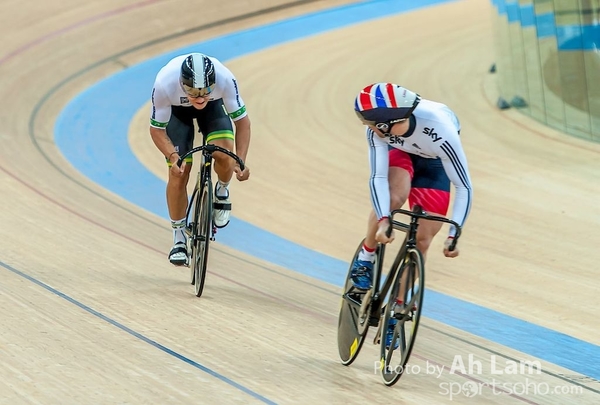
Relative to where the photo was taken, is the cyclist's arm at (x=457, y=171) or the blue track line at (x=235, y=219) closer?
the cyclist's arm at (x=457, y=171)

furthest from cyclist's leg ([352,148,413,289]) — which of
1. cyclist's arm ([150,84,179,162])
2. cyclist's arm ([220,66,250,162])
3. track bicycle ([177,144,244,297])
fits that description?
cyclist's arm ([150,84,179,162])

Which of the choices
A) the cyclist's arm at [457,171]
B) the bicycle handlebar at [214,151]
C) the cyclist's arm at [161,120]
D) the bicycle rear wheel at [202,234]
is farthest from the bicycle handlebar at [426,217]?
the cyclist's arm at [161,120]

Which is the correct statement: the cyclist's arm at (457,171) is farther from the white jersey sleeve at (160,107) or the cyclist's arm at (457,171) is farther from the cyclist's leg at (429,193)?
the white jersey sleeve at (160,107)

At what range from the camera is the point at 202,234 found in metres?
4.56

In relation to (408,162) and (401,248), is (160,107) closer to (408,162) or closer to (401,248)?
(408,162)

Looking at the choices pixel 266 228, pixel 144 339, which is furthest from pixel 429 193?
pixel 266 228

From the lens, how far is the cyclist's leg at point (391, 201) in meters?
3.39

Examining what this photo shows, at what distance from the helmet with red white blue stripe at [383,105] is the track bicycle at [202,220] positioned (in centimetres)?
121

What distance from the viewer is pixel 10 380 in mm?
3123

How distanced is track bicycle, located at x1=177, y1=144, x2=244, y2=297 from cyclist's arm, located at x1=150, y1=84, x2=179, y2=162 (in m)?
0.09

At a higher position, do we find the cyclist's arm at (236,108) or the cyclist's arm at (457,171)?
the cyclist's arm at (236,108)

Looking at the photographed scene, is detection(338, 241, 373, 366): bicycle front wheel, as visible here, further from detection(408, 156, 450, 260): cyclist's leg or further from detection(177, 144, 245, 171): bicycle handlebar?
detection(177, 144, 245, 171): bicycle handlebar

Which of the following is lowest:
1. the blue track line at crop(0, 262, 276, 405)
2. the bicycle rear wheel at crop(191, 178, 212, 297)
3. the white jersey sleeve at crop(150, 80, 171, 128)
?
the blue track line at crop(0, 262, 276, 405)

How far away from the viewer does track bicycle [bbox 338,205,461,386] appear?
311 centimetres
